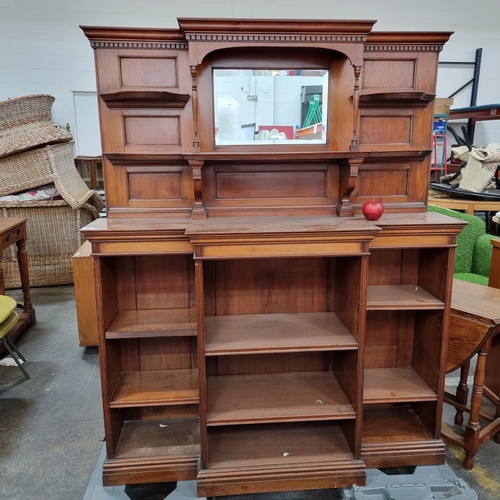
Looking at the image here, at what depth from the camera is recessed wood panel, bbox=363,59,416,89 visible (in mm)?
1925

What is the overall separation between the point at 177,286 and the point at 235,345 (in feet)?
1.42

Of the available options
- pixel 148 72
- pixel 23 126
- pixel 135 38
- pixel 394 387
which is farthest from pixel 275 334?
pixel 23 126

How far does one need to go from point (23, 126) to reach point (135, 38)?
3243mm

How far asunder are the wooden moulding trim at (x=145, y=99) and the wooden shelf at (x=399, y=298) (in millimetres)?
1208

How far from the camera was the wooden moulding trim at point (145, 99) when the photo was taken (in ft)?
5.80

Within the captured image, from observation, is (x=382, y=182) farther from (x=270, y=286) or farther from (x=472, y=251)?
(x=472, y=251)

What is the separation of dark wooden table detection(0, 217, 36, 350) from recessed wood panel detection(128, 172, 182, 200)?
5.72ft

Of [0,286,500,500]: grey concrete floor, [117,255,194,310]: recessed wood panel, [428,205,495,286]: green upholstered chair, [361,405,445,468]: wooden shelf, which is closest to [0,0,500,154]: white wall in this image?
[428,205,495,286]: green upholstered chair

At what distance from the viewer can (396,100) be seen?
1923mm

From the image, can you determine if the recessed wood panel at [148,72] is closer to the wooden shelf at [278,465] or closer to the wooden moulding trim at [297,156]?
the wooden moulding trim at [297,156]

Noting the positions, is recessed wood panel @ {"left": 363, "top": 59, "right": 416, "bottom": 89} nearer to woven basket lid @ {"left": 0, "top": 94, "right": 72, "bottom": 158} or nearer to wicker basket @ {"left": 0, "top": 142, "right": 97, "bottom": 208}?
wicker basket @ {"left": 0, "top": 142, "right": 97, "bottom": 208}

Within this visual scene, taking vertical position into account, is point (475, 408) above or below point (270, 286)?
below

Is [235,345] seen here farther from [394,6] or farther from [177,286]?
[394,6]

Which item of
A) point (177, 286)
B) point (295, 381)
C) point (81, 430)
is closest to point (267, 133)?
point (177, 286)
